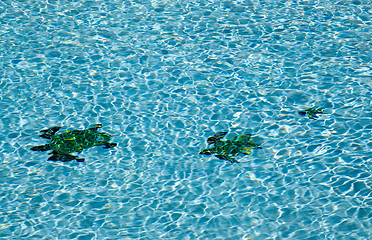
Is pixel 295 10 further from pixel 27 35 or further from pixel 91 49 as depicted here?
pixel 27 35

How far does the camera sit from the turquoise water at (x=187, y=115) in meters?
3.60

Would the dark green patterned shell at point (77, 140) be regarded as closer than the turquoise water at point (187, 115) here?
No

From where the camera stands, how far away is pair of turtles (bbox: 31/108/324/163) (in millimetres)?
4188

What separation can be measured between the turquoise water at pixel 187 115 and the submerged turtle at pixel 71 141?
0.08 m

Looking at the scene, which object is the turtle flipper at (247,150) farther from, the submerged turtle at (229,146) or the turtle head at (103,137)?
the turtle head at (103,137)

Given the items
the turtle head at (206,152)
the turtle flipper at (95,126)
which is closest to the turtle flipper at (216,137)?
the turtle head at (206,152)

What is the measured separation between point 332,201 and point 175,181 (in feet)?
4.13

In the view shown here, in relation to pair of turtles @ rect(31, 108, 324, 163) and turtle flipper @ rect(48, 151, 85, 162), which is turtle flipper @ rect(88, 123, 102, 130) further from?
turtle flipper @ rect(48, 151, 85, 162)

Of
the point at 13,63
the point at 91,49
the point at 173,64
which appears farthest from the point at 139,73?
the point at 13,63

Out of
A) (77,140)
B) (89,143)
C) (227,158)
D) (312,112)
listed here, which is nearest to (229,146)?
(227,158)

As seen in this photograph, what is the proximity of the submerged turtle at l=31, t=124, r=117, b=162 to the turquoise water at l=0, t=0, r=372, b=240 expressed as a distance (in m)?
0.08

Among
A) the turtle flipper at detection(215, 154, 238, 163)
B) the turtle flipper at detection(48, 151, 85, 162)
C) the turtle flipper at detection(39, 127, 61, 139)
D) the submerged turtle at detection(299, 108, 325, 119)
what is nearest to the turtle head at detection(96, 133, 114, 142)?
the turtle flipper at detection(48, 151, 85, 162)

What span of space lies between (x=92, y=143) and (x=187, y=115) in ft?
3.14

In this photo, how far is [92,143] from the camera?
4.33 m
